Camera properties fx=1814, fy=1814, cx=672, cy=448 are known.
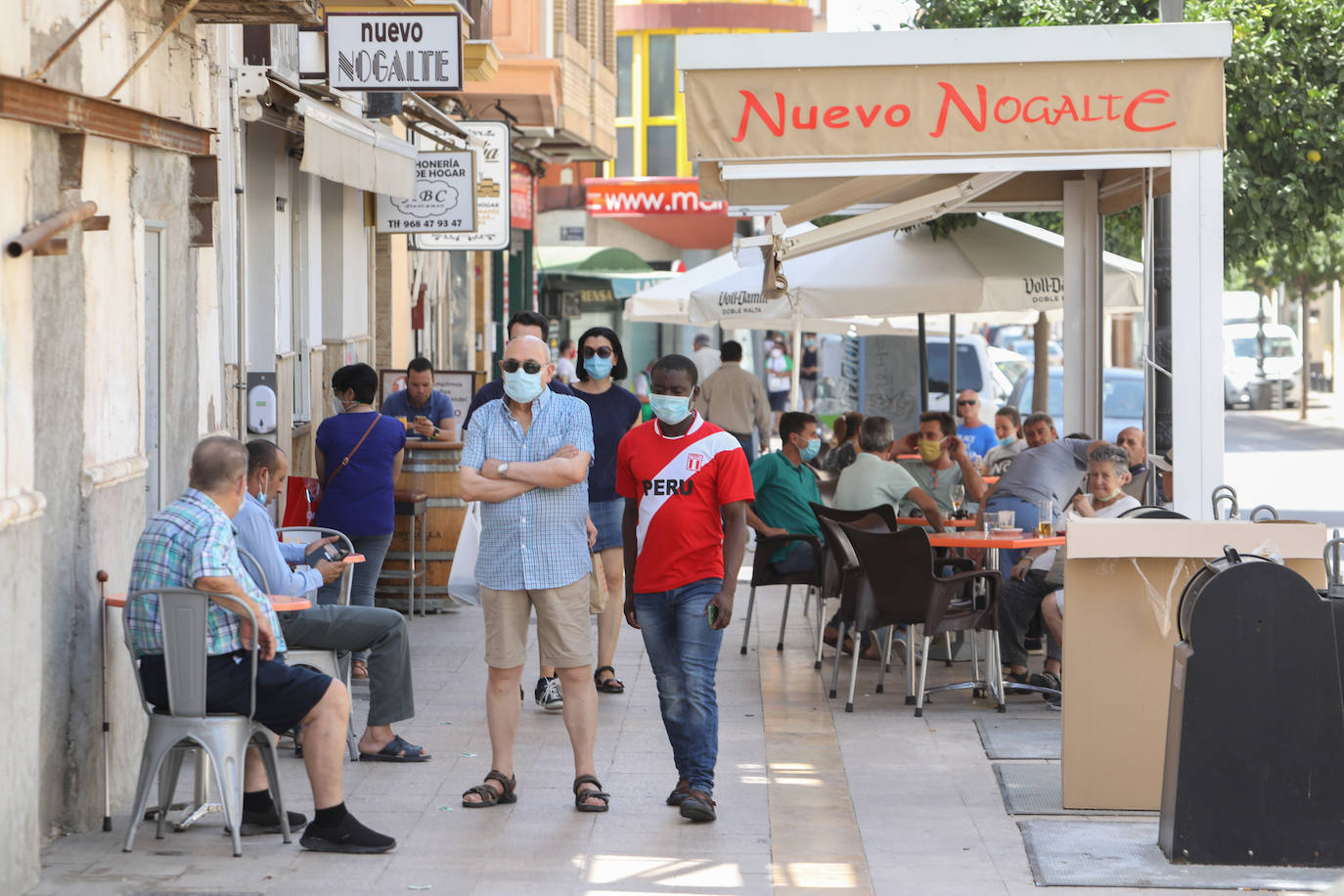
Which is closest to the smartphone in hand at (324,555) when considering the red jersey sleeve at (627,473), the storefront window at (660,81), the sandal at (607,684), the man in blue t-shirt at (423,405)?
the red jersey sleeve at (627,473)

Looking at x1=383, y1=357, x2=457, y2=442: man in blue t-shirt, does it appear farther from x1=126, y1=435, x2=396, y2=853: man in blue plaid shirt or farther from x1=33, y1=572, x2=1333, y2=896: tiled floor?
x1=126, y1=435, x2=396, y2=853: man in blue plaid shirt

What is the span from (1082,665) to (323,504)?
14.3 feet

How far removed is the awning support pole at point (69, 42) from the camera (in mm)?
5898

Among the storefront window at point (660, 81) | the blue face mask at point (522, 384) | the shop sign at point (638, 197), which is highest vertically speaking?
the storefront window at point (660, 81)

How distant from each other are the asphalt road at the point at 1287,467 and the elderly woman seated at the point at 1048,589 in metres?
6.82

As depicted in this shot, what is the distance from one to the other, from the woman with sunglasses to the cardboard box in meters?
2.71

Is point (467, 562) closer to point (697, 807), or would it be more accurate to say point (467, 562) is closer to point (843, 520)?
point (697, 807)

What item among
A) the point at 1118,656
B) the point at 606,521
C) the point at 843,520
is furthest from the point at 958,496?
the point at 1118,656

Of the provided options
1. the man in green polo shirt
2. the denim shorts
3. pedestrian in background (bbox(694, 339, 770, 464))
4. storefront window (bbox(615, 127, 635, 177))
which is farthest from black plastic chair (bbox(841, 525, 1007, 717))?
storefront window (bbox(615, 127, 635, 177))

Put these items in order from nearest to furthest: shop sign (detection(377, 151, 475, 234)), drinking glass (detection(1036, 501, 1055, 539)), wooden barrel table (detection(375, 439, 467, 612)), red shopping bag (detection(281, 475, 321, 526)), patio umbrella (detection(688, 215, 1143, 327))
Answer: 1. drinking glass (detection(1036, 501, 1055, 539))
2. red shopping bag (detection(281, 475, 321, 526))
3. wooden barrel table (detection(375, 439, 467, 612))
4. patio umbrella (detection(688, 215, 1143, 327))
5. shop sign (detection(377, 151, 475, 234))

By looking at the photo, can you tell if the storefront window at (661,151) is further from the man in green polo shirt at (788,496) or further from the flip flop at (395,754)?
the flip flop at (395,754)

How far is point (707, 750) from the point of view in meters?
6.82

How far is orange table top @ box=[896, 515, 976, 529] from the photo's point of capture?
1020 centimetres

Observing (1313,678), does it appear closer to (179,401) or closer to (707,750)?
(707,750)
